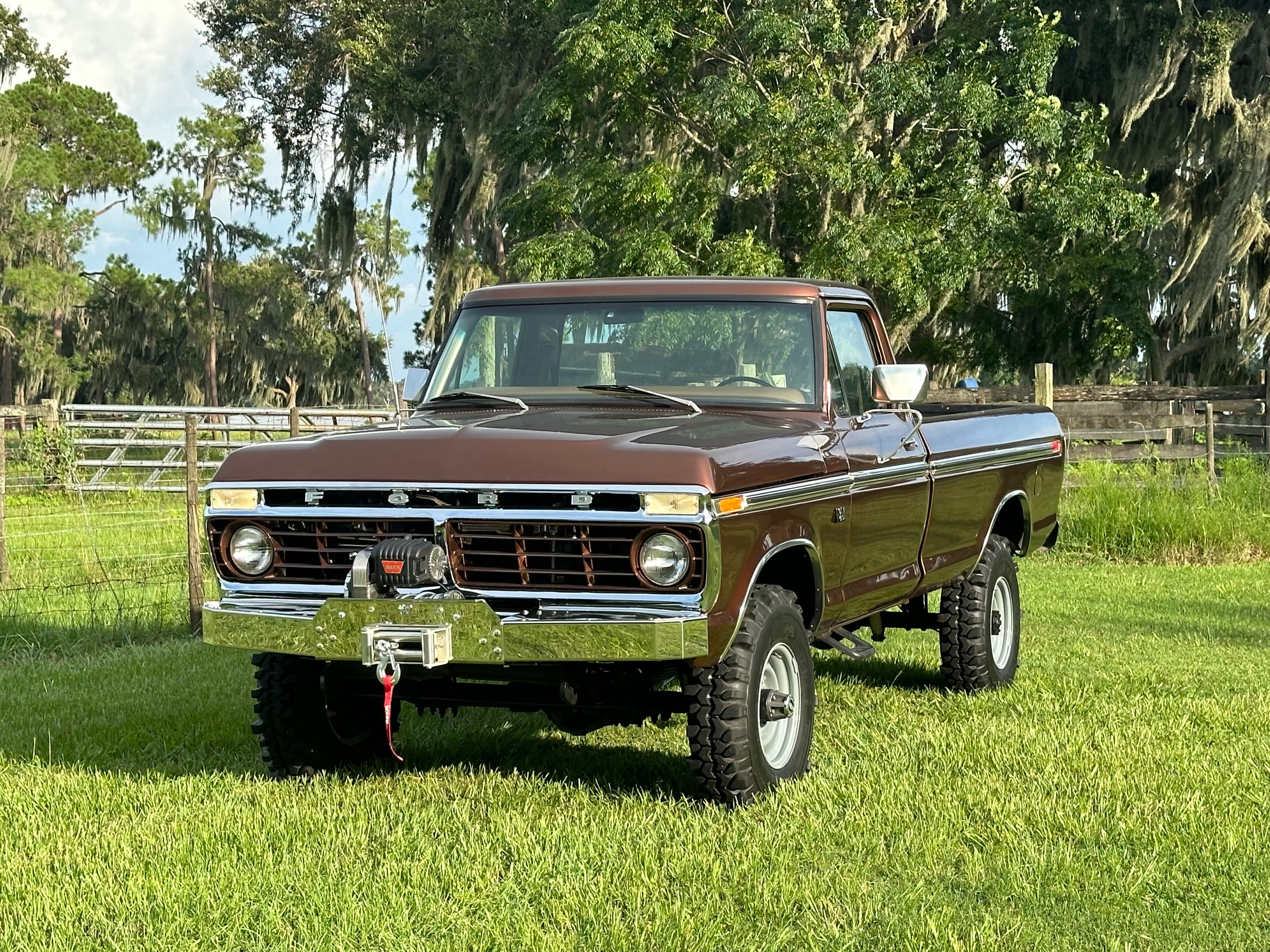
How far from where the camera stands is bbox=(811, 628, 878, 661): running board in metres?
7.12

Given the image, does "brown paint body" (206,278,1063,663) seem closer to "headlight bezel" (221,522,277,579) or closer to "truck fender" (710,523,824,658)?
"truck fender" (710,523,824,658)

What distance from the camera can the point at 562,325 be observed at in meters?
7.23

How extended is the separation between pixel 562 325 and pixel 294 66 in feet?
94.4

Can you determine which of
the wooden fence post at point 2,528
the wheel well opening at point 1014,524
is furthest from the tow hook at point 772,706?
the wooden fence post at point 2,528

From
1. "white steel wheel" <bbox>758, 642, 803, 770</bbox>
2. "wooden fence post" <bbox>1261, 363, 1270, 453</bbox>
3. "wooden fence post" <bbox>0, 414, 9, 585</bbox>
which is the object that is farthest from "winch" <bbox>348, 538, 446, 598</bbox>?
"wooden fence post" <bbox>1261, 363, 1270, 453</bbox>

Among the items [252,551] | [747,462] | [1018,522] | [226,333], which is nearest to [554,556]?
[747,462]

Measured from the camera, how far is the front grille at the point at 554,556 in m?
5.50

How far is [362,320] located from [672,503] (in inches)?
2121

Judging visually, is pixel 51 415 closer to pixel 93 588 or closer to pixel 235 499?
pixel 93 588

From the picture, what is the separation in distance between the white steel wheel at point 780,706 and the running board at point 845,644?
24.5 inches

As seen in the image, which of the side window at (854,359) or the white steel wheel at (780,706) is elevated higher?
the side window at (854,359)

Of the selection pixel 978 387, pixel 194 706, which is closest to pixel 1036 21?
pixel 978 387

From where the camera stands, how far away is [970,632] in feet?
27.6

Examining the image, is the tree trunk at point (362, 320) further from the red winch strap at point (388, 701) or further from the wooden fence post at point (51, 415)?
the red winch strap at point (388, 701)
